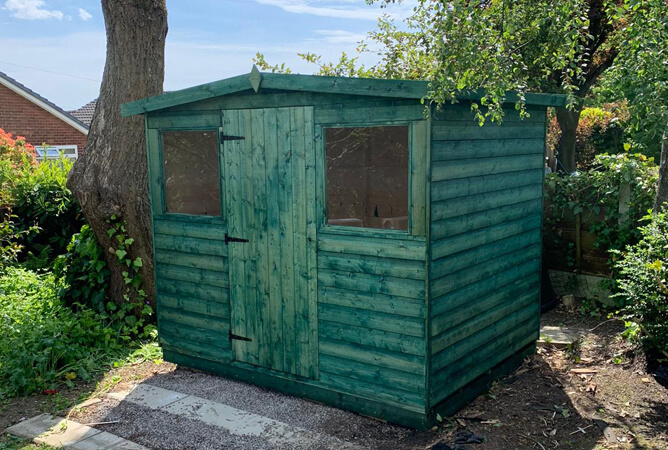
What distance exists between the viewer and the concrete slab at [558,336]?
631 cm

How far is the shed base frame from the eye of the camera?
446 centimetres

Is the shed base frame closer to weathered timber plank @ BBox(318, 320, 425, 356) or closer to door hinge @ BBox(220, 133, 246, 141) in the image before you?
weathered timber plank @ BBox(318, 320, 425, 356)

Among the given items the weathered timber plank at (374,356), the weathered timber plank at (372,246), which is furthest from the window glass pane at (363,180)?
the weathered timber plank at (374,356)

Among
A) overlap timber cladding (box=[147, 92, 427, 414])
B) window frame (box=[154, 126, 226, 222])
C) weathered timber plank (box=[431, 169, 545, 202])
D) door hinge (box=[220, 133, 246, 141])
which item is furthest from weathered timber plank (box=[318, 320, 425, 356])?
door hinge (box=[220, 133, 246, 141])

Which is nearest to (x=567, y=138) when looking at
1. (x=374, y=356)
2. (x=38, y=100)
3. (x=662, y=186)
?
(x=662, y=186)

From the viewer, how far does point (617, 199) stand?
7.16 meters

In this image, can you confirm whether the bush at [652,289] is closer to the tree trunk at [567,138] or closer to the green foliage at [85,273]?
the green foliage at [85,273]

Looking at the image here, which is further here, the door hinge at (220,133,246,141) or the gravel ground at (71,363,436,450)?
the door hinge at (220,133,246,141)

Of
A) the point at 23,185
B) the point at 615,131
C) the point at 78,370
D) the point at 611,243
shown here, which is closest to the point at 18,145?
the point at 23,185

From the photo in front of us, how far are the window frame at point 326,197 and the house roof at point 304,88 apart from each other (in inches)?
8.9

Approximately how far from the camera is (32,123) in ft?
71.3

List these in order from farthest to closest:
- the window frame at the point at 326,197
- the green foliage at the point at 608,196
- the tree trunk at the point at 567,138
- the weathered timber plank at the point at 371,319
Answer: the tree trunk at the point at 567,138 → the green foliage at the point at 608,196 → the weathered timber plank at the point at 371,319 → the window frame at the point at 326,197

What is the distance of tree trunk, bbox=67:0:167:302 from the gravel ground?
216 centimetres

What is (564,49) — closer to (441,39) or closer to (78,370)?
(441,39)
